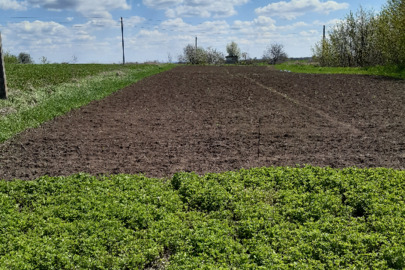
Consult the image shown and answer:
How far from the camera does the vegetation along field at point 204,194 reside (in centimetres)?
559

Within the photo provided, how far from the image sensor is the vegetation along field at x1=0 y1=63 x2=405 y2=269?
5586 mm

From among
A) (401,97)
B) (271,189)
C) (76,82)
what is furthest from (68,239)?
(76,82)

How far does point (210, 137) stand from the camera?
1275 cm

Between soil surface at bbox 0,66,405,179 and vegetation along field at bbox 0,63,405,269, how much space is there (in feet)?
0.24

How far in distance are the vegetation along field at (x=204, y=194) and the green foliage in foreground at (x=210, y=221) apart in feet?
0.07

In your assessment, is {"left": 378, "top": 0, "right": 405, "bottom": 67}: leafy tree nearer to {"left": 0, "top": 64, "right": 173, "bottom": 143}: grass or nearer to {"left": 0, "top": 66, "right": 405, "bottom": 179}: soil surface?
{"left": 0, "top": 66, "right": 405, "bottom": 179}: soil surface

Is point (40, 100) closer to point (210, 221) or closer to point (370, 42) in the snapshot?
point (210, 221)

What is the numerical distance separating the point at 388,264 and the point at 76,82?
87.4ft

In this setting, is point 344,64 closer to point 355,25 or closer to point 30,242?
point 355,25

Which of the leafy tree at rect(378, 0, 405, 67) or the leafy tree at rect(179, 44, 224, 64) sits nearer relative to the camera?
the leafy tree at rect(378, 0, 405, 67)

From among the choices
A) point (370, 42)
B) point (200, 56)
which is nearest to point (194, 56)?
point (200, 56)

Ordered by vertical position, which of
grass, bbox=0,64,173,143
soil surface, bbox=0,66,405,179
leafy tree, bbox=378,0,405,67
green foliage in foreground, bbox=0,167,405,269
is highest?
leafy tree, bbox=378,0,405,67

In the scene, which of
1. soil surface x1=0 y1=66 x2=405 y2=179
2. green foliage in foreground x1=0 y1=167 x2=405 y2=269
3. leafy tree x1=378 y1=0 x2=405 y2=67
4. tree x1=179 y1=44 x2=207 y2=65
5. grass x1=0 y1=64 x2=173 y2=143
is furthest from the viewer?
tree x1=179 y1=44 x2=207 y2=65

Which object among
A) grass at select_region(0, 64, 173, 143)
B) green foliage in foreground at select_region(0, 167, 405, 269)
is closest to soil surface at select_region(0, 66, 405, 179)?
grass at select_region(0, 64, 173, 143)
